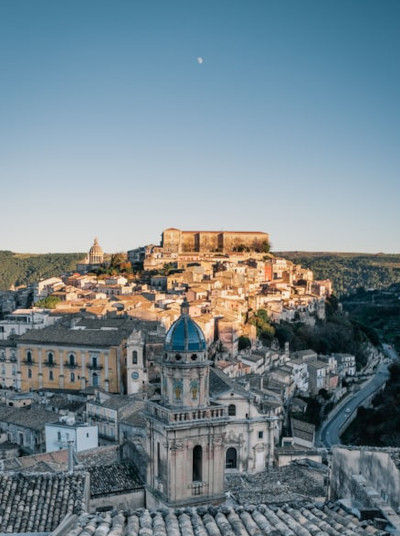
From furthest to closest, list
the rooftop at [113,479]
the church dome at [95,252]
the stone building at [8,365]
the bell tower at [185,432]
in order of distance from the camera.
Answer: the church dome at [95,252] → the stone building at [8,365] → the rooftop at [113,479] → the bell tower at [185,432]

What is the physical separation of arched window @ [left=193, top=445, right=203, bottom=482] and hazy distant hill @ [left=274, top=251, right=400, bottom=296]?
132 metres

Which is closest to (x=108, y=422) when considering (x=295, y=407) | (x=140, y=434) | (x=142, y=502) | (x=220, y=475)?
(x=140, y=434)

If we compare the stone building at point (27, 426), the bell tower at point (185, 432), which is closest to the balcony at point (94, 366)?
the stone building at point (27, 426)

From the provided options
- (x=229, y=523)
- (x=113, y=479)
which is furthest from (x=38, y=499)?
(x=113, y=479)

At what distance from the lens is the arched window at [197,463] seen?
647 inches

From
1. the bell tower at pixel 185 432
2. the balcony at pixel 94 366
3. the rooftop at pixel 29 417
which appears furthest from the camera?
the balcony at pixel 94 366

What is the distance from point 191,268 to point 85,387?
38611 millimetres

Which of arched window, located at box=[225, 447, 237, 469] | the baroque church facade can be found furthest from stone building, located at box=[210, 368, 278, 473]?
the baroque church facade

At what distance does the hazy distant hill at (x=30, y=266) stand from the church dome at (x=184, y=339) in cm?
11432

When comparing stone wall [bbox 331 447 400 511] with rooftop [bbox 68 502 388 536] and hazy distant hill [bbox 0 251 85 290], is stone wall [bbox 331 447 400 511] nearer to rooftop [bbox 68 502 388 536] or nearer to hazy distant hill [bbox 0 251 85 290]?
rooftop [bbox 68 502 388 536]

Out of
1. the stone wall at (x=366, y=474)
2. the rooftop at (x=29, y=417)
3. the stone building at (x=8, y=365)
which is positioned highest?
the stone wall at (x=366, y=474)

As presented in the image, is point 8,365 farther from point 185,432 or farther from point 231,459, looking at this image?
point 185,432

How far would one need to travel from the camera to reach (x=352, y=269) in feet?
551

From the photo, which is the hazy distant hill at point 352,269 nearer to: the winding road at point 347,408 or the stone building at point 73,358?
the winding road at point 347,408
